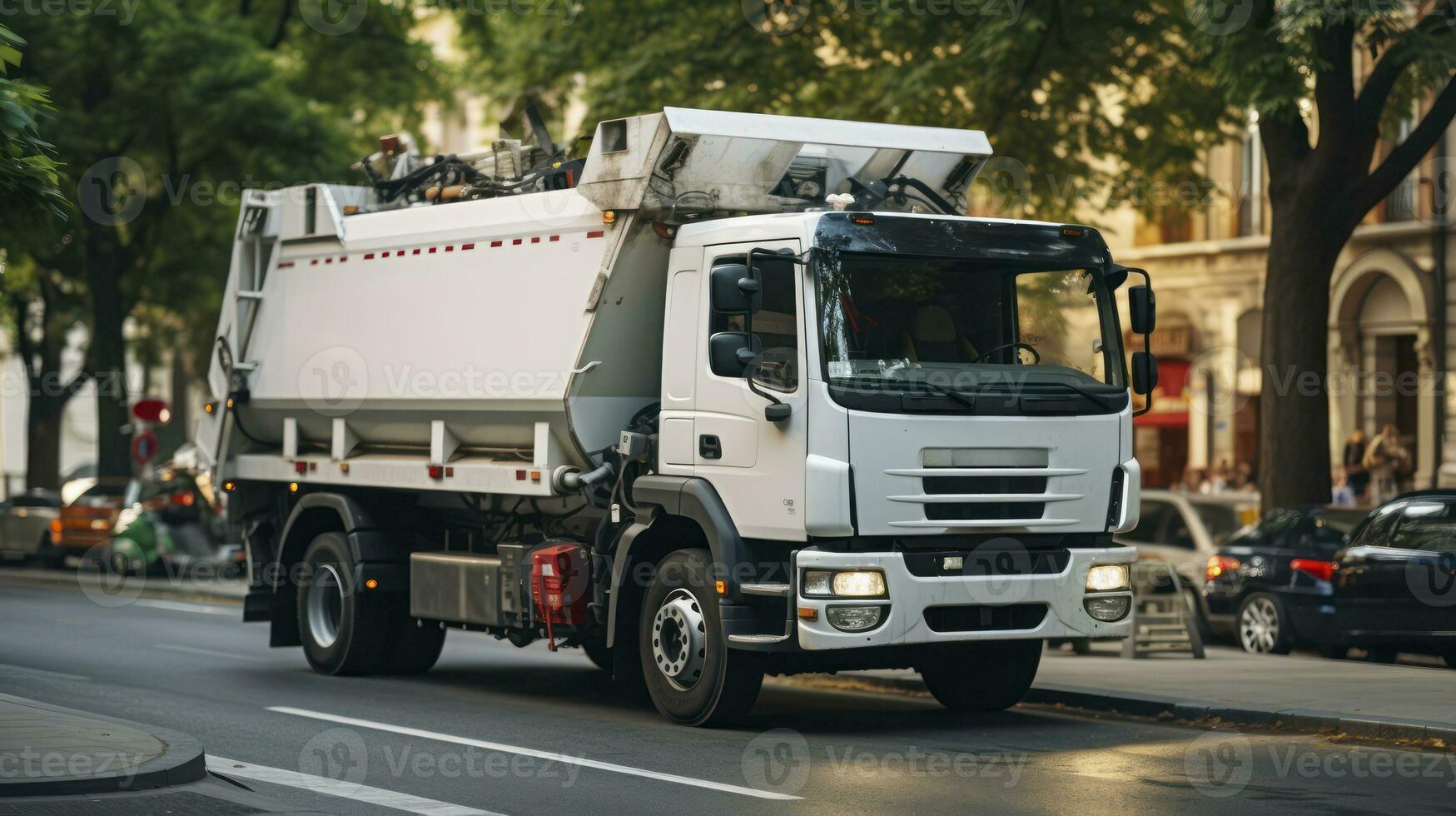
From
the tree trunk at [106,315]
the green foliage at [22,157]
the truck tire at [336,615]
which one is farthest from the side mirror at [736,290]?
the tree trunk at [106,315]

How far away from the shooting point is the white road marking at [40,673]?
46.3ft

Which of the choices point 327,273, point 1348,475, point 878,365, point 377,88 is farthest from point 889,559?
point 377,88

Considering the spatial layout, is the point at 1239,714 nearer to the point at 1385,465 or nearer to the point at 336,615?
the point at 336,615

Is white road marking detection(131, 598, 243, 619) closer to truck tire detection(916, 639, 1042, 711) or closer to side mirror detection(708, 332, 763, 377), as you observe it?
truck tire detection(916, 639, 1042, 711)

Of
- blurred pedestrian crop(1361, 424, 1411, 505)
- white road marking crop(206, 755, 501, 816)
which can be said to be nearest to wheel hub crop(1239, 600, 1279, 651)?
blurred pedestrian crop(1361, 424, 1411, 505)

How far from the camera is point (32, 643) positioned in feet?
56.7

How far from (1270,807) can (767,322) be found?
385cm

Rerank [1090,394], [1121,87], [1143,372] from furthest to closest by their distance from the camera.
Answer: [1121,87], [1143,372], [1090,394]

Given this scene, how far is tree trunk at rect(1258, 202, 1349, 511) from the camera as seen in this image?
18.4 m

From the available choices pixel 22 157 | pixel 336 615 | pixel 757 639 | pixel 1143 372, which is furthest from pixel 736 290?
pixel 336 615

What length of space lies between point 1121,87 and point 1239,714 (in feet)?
38.4

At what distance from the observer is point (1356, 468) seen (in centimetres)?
2586

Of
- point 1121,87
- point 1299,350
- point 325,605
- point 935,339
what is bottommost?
point 325,605

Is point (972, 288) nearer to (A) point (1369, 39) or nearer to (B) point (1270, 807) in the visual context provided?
(B) point (1270, 807)
